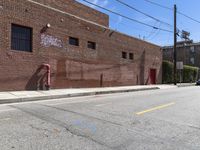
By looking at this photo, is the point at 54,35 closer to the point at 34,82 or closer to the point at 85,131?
the point at 34,82

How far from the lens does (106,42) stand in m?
26.7

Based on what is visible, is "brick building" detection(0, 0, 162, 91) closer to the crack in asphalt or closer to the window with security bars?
the window with security bars

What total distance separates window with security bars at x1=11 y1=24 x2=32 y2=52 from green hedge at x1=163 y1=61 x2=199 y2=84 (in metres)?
24.8

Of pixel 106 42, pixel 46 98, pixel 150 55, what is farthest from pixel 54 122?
pixel 150 55

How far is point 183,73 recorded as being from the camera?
4634 centimetres

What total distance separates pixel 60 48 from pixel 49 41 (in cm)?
127

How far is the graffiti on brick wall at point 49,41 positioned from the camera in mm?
19514

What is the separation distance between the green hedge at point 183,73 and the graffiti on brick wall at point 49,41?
22.2 metres

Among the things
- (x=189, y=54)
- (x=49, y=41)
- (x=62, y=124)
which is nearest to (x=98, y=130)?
(x=62, y=124)

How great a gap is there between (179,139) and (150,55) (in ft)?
95.3

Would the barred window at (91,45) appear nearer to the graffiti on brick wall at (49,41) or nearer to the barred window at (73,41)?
the barred window at (73,41)

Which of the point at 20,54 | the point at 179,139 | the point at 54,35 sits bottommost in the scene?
the point at 179,139

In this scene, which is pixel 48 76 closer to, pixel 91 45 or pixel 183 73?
pixel 91 45

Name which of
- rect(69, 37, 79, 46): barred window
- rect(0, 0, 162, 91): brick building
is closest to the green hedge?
rect(0, 0, 162, 91): brick building
